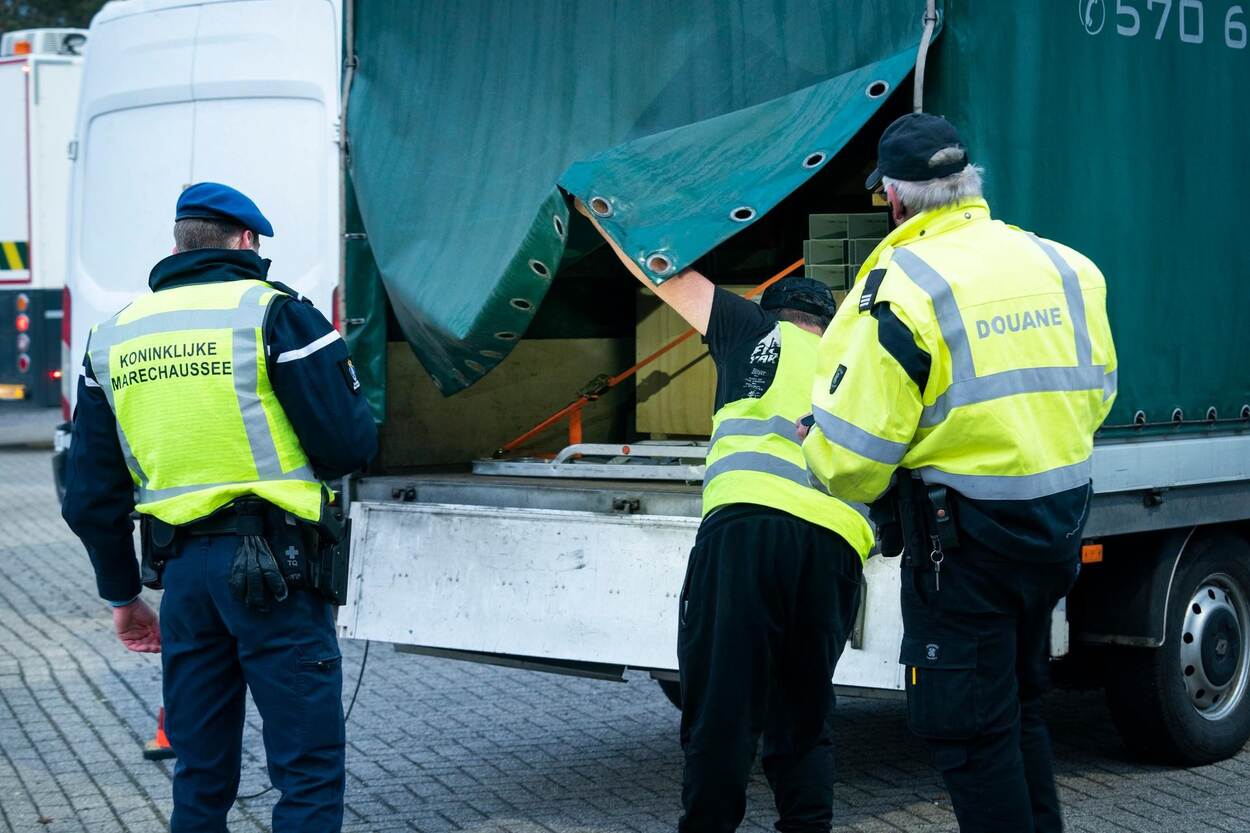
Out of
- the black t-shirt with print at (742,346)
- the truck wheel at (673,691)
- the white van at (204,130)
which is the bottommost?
the truck wheel at (673,691)

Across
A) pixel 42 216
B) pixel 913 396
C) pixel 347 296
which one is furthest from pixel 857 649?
pixel 42 216

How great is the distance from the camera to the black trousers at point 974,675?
13.0 ft

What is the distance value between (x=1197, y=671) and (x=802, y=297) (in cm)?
222

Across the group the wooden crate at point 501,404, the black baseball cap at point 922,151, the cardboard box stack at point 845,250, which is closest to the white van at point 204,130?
the wooden crate at point 501,404

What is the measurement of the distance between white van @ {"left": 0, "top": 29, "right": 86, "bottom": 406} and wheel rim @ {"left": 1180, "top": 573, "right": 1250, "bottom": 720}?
11293 mm

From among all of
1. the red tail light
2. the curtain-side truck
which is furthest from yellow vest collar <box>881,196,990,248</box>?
the red tail light

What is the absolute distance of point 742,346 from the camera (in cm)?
486

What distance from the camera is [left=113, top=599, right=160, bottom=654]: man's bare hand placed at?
15.0ft

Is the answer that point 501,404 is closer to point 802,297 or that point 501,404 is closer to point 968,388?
point 802,297

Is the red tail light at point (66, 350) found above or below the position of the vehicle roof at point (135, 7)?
below

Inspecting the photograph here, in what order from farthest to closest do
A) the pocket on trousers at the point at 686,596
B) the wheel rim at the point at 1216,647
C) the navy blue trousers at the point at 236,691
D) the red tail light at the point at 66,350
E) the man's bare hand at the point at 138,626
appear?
the red tail light at the point at 66,350, the wheel rim at the point at 1216,647, the pocket on trousers at the point at 686,596, the man's bare hand at the point at 138,626, the navy blue trousers at the point at 236,691

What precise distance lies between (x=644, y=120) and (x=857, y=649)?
1.79 metres

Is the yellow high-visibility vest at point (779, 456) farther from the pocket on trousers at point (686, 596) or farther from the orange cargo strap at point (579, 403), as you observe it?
the orange cargo strap at point (579, 403)

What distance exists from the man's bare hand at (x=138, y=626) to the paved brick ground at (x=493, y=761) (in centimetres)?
112
